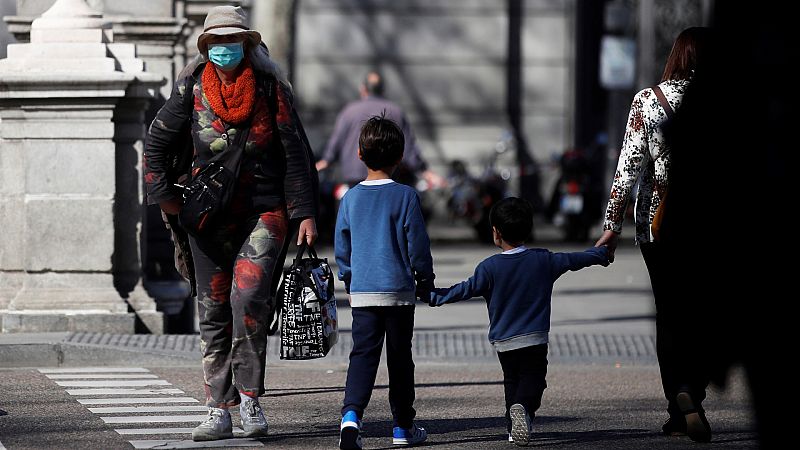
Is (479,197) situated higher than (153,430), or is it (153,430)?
(479,197)

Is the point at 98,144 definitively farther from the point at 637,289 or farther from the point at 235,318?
the point at 637,289

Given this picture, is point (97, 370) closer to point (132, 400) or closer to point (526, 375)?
point (132, 400)

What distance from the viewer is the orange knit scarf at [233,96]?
22.7 ft

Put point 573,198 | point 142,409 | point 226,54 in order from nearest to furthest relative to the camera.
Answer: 1. point 226,54
2. point 142,409
3. point 573,198

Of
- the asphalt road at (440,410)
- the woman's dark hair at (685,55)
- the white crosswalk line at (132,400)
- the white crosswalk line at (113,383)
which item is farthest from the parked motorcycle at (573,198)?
the woman's dark hair at (685,55)

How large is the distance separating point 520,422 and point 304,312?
0.93 m

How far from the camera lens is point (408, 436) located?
22.7 feet

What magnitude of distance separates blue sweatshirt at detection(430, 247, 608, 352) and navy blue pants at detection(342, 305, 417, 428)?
32cm

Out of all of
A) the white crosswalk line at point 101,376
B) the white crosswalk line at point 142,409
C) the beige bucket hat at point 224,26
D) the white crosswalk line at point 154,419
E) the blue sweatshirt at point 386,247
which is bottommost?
the white crosswalk line at point 154,419

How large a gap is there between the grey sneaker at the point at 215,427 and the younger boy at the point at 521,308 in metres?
1.09

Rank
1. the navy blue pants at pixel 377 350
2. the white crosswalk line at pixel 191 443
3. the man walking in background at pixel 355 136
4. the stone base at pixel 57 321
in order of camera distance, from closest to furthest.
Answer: the navy blue pants at pixel 377 350 < the white crosswalk line at pixel 191 443 < the stone base at pixel 57 321 < the man walking in background at pixel 355 136

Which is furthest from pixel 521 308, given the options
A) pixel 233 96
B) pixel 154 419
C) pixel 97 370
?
pixel 97 370

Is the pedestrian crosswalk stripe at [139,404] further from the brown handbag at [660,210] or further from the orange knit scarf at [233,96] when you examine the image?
the brown handbag at [660,210]

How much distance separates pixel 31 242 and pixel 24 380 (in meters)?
1.49
